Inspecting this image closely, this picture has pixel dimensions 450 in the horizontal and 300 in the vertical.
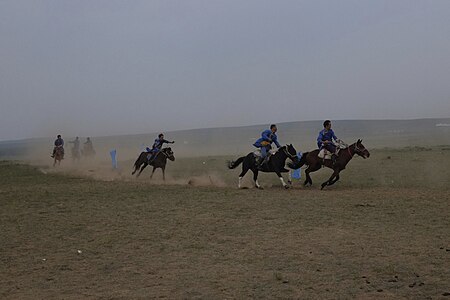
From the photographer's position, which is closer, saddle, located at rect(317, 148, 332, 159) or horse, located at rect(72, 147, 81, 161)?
saddle, located at rect(317, 148, 332, 159)

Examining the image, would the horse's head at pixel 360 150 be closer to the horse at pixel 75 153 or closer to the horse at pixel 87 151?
the horse at pixel 75 153

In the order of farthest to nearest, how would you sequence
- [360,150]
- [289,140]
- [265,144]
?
[289,140] < [265,144] < [360,150]

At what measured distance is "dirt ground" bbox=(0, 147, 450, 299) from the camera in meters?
7.69

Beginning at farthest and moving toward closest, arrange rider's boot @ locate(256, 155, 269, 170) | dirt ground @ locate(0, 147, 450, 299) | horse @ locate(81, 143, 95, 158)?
horse @ locate(81, 143, 95, 158), rider's boot @ locate(256, 155, 269, 170), dirt ground @ locate(0, 147, 450, 299)

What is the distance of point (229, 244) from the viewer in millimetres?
10266

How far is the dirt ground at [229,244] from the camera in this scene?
7691mm

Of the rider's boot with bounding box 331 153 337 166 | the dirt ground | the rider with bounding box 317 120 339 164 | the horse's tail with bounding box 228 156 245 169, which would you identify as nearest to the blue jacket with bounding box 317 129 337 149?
the rider with bounding box 317 120 339 164

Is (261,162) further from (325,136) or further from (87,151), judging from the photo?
(87,151)

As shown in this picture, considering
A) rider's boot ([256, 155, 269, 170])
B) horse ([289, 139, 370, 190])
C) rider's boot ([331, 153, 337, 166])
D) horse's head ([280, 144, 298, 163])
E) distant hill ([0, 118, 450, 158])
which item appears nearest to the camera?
horse ([289, 139, 370, 190])

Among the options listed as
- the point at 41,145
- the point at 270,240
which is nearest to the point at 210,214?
the point at 270,240

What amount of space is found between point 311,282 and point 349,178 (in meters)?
15.3

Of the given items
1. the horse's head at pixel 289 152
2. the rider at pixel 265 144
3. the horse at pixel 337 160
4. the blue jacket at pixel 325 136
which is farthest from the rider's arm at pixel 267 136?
the blue jacket at pixel 325 136

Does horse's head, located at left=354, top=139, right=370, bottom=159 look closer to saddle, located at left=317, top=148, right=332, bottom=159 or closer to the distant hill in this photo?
saddle, located at left=317, top=148, right=332, bottom=159

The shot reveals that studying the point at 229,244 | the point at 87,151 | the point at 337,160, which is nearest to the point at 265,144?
the point at 337,160
